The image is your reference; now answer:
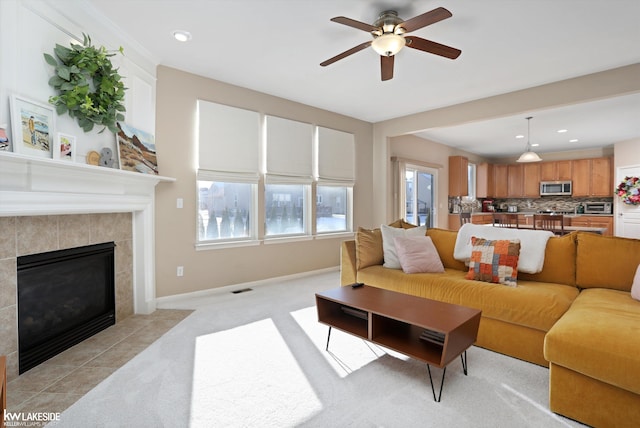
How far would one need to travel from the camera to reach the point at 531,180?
28.5 feet

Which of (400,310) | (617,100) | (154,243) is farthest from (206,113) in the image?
(617,100)

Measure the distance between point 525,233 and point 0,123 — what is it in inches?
156

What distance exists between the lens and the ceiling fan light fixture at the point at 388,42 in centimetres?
251

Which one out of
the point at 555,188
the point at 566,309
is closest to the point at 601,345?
the point at 566,309

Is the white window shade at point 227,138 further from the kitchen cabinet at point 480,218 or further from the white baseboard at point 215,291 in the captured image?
the kitchen cabinet at point 480,218

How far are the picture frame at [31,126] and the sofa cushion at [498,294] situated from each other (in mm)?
2878

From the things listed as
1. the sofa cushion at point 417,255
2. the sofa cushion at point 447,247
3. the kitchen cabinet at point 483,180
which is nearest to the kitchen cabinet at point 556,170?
the kitchen cabinet at point 483,180

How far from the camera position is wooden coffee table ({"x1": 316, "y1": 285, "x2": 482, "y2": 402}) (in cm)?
185

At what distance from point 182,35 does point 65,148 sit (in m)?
1.44

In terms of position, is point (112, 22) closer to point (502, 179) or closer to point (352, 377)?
point (352, 377)

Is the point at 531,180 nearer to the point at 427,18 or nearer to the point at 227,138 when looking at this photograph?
the point at 427,18

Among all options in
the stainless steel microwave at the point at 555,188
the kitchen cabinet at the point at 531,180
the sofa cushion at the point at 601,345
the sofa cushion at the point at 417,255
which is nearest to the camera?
the sofa cushion at the point at 601,345

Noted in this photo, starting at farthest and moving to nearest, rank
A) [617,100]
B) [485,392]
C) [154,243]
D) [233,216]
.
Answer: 1. [617,100]
2. [233,216]
3. [154,243]
4. [485,392]

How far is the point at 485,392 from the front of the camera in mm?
1910
